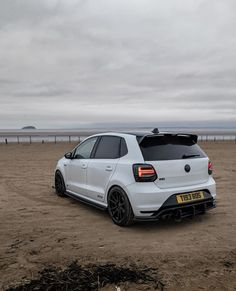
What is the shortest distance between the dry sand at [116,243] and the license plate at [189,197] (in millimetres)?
526

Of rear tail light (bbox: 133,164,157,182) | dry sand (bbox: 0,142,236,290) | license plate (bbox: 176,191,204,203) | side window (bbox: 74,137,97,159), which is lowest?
dry sand (bbox: 0,142,236,290)

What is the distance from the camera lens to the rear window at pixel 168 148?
4941 mm

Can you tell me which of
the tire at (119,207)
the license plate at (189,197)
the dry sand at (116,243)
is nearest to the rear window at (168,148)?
the license plate at (189,197)

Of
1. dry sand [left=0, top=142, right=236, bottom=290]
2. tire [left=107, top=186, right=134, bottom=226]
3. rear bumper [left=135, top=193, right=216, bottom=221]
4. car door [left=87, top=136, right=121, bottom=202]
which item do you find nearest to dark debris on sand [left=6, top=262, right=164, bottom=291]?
dry sand [left=0, top=142, right=236, bottom=290]

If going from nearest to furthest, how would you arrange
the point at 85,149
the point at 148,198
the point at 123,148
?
1. the point at 148,198
2. the point at 123,148
3. the point at 85,149

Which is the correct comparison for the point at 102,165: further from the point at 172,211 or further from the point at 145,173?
the point at 172,211

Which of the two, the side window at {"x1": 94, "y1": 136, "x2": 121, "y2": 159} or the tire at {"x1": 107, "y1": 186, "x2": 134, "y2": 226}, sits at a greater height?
the side window at {"x1": 94, "y1": 136, "x2": 121, "y2": 159}

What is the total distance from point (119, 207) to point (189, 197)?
1212 millimetres

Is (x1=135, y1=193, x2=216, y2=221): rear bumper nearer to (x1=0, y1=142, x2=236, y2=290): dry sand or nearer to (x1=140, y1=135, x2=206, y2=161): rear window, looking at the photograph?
(x1=0, y1=142, x2=236, y2=290): dry sand

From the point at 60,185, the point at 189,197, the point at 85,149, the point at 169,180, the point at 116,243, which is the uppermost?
the point at 85,149

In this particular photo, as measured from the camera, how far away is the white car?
15.6ft

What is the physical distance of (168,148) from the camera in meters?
5.09

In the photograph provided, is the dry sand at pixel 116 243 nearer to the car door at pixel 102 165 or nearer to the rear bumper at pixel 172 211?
the rear bumper at pixel 172 211

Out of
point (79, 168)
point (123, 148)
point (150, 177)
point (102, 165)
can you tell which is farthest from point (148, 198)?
point (79, 168)
